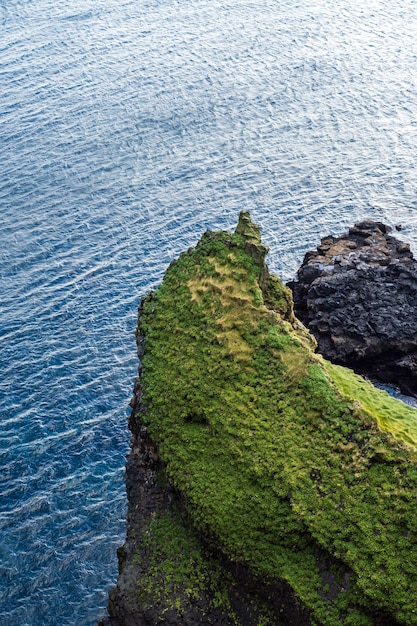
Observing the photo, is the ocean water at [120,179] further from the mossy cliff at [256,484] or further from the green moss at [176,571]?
the mossy cliff at [256,484]

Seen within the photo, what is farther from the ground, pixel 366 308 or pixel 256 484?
pixel 256 484

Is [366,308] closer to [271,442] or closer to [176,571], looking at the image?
[271,442]

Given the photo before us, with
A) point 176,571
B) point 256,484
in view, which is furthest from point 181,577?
point 256,484

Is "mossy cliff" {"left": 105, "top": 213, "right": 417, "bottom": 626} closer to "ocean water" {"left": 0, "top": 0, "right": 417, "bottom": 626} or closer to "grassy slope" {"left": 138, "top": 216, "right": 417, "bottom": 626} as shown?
"grassy slope" {"left": 138, "top": 216, "right": 417, "bottom": 626}

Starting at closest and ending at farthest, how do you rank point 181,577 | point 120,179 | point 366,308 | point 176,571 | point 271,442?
point 181,577, point 176,571, point 271,442, point 366,308, point 120,179

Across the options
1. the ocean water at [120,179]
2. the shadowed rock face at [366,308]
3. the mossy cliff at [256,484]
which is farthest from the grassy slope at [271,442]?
the shadowed rock face at [366,308]

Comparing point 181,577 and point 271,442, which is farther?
point 271,442
